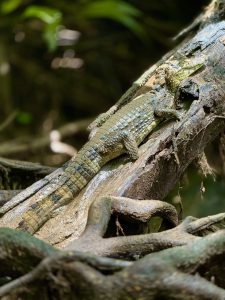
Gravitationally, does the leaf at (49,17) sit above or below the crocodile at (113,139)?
above

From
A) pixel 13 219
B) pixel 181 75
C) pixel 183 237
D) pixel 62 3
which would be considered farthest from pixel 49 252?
pixel 62 3

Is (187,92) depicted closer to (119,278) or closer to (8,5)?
(119,278)

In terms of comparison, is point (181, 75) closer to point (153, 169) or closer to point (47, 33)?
point (153, 169)

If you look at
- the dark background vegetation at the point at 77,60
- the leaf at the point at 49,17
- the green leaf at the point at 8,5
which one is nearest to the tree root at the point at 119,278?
the leaf at the point at 49,17

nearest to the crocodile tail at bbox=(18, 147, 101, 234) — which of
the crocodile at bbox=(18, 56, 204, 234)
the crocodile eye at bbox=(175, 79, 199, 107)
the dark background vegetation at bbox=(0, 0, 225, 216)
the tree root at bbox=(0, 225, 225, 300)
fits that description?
the crocodile at bbox=(18, 56, 204, 234)

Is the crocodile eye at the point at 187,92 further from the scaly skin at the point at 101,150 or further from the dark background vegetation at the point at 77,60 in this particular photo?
the dark background vegetation at the point at 77,60

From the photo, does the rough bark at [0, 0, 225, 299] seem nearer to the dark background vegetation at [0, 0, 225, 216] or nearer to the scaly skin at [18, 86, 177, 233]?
the scaly skin at [18, 86, 177, 233]

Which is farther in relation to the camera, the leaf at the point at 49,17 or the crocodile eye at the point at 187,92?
the leaf at the point at 49,17

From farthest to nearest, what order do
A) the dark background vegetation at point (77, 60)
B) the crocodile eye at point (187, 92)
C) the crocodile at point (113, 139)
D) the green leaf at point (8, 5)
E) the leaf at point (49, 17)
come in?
1. the dark background vegetation at point (77, 60)
2. the green leaf at point (8, 5)
3. the leaf at point (49, 17)
4. the crocodile eye at point (187, 92)
5. the crocodile at point (113, 139)

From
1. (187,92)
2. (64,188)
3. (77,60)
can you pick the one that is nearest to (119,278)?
(64,188)
